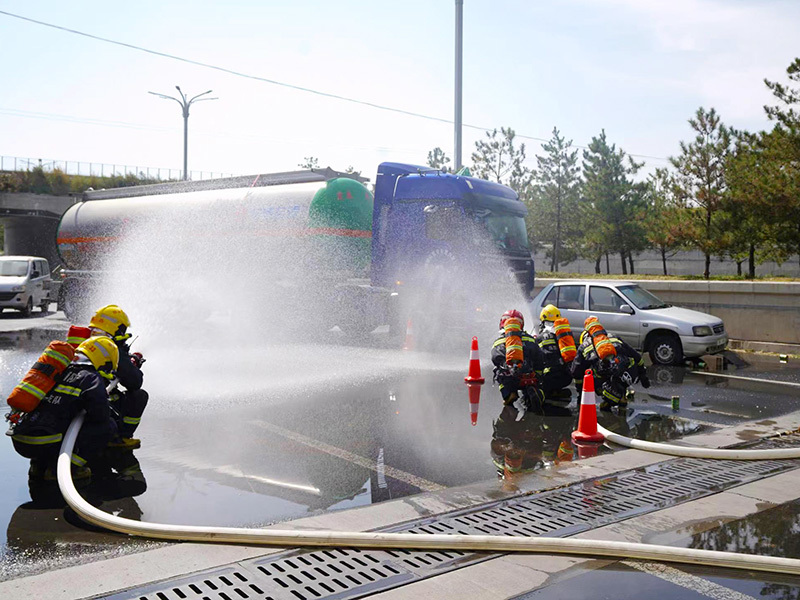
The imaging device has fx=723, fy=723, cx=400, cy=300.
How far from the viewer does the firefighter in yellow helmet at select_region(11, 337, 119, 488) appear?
18.5 ft

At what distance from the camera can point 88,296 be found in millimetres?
20875

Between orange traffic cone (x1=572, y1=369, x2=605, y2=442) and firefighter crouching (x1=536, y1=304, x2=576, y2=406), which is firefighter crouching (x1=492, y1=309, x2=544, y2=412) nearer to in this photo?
firefighter crouching (x1=536, y1=304, x2=576, y2=406)

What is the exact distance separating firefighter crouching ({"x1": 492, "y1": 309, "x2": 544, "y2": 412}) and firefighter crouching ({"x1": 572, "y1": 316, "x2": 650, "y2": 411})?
1.95 feet

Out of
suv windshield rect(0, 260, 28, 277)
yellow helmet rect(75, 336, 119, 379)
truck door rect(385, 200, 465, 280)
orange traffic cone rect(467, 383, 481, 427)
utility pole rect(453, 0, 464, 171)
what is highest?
utility pole rect(453, 0, 464, 171)

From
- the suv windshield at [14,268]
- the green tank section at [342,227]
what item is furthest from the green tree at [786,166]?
the suv windshield at [14,268]

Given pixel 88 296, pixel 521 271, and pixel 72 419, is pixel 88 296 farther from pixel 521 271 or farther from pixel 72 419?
pixel 72 419

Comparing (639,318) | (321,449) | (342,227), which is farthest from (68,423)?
(342,227)

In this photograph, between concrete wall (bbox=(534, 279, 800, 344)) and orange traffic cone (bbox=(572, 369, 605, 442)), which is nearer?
orange traffic cone (bbox=(572, 369, 605, 442))

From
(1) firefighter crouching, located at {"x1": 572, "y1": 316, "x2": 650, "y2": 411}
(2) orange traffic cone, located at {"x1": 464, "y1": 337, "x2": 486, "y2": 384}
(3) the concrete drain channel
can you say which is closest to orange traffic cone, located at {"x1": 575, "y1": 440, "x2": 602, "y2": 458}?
(3) the concrete drain channel

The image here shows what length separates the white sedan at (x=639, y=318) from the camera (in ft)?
41.1

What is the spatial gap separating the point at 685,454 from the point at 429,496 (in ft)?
8.84

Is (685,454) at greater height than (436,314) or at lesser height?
lesser

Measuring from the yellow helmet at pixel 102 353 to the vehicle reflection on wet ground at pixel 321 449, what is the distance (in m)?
→ 0.92

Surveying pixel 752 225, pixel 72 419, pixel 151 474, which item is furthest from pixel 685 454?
pixel 752 225
